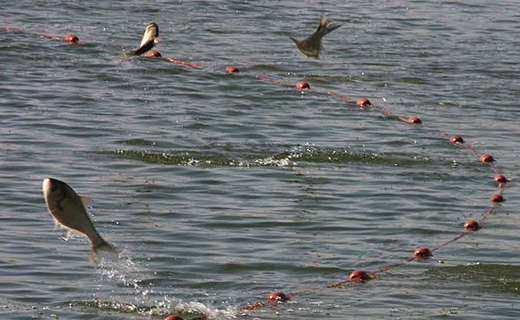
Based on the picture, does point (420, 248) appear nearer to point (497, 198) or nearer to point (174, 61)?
point (497, 198)

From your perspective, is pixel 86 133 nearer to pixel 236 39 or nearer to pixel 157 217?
pixel 157 217

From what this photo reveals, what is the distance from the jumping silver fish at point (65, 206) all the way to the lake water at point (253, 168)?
156 centimetres

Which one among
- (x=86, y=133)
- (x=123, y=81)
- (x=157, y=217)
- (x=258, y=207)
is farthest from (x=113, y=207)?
(x=123, y=81)

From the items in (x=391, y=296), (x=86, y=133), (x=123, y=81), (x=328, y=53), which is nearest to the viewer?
(x=391, y=296)

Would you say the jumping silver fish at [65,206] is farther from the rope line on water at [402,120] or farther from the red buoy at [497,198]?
the red buoy at [497,198]

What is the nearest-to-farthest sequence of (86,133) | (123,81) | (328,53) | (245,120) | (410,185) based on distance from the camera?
(410,185)
(86,133)
(245,120)
(123,81)
(328,53)

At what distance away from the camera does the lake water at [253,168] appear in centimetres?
1021

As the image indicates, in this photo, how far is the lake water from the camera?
33.5 ft

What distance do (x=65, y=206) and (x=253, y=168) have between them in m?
6.05

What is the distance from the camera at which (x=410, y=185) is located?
1348 cm

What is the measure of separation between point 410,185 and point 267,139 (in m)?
2.27

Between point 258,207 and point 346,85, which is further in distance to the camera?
point 346,85

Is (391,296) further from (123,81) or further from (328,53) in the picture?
(328,53)

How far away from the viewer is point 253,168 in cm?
1393
